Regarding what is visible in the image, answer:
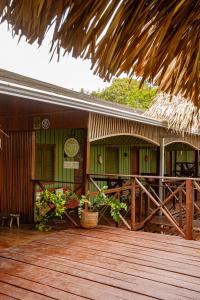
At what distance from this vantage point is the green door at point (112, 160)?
13.2m

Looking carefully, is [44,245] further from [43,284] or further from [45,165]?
[45,165]

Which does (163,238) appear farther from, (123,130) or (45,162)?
(45,162)

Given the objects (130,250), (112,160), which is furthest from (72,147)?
(112,160)

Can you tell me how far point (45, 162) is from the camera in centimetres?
910

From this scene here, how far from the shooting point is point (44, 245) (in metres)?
4.79

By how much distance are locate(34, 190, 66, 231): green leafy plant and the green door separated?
260 inches

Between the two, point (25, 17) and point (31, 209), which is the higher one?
point (25, 17)

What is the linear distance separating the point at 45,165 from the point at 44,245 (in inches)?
177

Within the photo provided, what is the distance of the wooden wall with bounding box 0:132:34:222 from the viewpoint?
23.1ft

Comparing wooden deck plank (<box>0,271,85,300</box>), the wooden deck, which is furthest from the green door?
wooden deck plank (<box>0,271,85,300</box>)

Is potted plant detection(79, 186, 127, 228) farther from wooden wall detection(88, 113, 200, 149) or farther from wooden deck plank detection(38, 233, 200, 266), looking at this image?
wooden wall detection(88, 113, 200, 149)

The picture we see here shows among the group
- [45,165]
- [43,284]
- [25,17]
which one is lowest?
[43,284]

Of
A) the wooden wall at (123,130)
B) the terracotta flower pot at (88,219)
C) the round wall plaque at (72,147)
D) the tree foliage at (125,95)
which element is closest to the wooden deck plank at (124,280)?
the terracotta flower pot at (88,219)

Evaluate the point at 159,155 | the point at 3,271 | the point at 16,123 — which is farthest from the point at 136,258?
the point at 159,155
